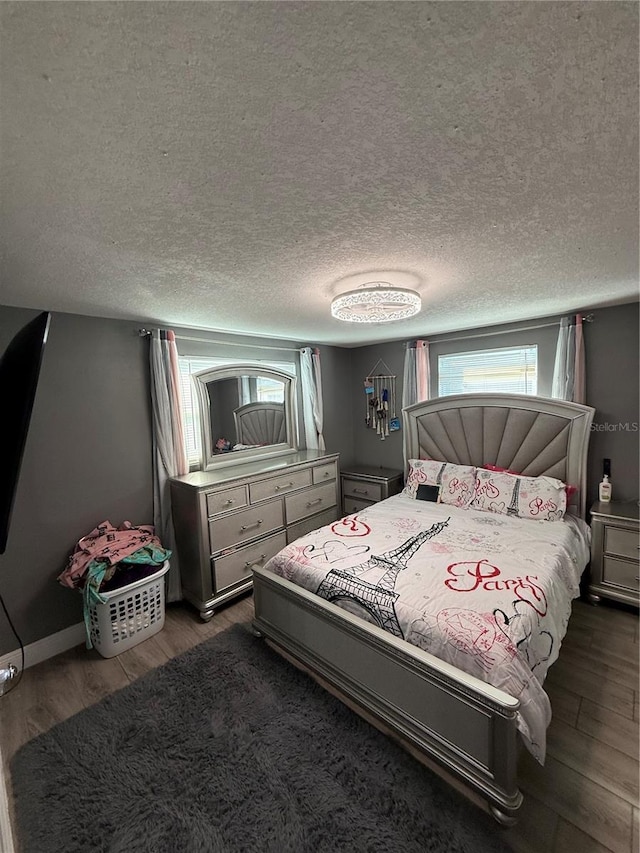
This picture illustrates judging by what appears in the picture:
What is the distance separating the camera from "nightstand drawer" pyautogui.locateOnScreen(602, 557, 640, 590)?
2496 millimetres

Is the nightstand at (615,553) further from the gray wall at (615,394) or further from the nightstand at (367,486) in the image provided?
the nightstand at (367,486)

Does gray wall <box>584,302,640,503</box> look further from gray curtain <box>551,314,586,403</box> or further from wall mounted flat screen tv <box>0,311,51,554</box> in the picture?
wall mounted flat screen tv <box>0,311,51,554</box>

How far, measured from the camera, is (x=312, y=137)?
80 centimetres

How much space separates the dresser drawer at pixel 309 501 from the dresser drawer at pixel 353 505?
29 cm

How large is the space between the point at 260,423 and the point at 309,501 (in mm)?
975

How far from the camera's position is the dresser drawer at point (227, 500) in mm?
2677

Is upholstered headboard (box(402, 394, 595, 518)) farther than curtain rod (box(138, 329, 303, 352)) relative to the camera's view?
Yes

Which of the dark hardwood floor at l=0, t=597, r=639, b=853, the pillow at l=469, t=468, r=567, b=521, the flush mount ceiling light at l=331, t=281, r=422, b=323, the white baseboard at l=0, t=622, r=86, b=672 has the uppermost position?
the flush mount ceiling light at l=331, t=281, r=422, b=323

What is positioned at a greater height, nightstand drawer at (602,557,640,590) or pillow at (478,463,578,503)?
pillow at (478,463,578,503)

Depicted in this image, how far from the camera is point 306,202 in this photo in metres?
1.07

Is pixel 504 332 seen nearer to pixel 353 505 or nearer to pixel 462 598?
pixel 353 505

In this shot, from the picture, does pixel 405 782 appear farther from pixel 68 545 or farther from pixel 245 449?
pixel 245 449

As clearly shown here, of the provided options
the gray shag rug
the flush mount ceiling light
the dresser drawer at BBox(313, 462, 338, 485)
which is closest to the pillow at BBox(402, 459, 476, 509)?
the dresser drawer at BBox(313, 462, 338, 485)

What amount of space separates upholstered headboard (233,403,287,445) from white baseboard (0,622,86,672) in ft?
6.27
